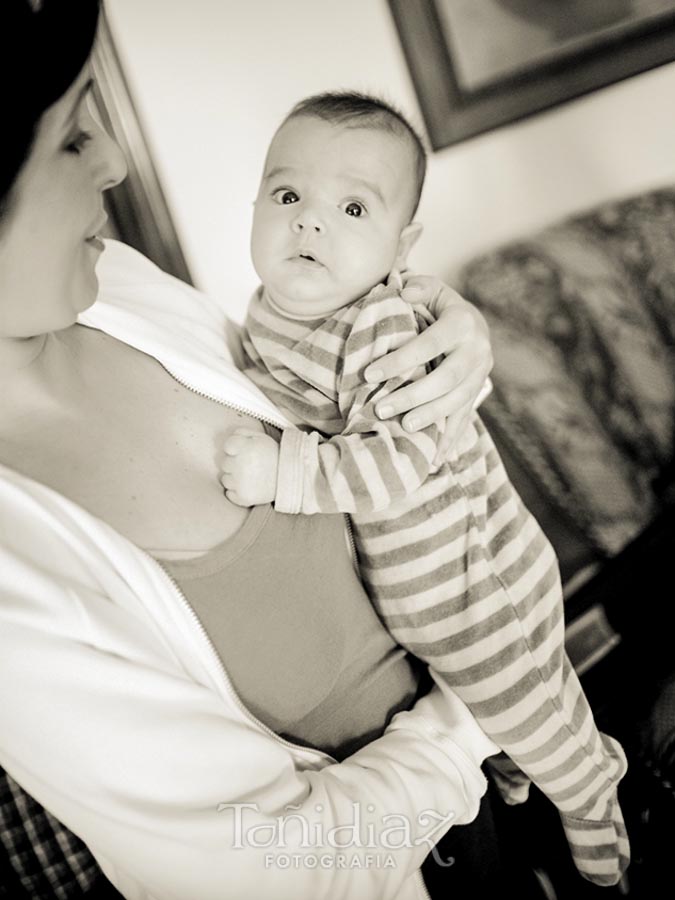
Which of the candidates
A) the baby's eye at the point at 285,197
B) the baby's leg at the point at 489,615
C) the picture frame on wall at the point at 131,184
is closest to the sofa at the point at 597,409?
the baby's leg at the point at 489,615

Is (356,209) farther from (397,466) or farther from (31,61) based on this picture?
(31,61)

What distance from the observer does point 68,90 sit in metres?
0.65

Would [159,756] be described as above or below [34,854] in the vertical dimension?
above

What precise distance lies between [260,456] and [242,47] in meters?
1.43

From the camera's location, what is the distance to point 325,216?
0.96m

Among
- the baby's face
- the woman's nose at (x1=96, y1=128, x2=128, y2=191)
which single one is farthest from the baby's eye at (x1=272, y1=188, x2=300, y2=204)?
the woman's nose at (x1=96, y1=128, x2=128, y2=191)

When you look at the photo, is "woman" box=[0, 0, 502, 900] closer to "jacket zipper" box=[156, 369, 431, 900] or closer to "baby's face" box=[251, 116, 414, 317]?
"jacket zipper" box=[156, 369, 431, 900]

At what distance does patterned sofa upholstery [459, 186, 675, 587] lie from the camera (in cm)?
186

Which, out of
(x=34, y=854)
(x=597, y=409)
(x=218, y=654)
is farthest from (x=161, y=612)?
(x=597, y=409)

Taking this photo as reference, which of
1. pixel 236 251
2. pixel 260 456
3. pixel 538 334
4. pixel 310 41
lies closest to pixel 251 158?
pixel 236 251

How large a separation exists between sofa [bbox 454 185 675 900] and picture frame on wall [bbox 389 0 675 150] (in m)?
0.38

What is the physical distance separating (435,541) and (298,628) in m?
0.20

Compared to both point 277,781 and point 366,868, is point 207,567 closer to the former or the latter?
point 277,781

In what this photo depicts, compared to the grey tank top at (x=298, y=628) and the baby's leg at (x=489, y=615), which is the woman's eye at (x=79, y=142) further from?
the baby's leg at (x=489, y=615)
